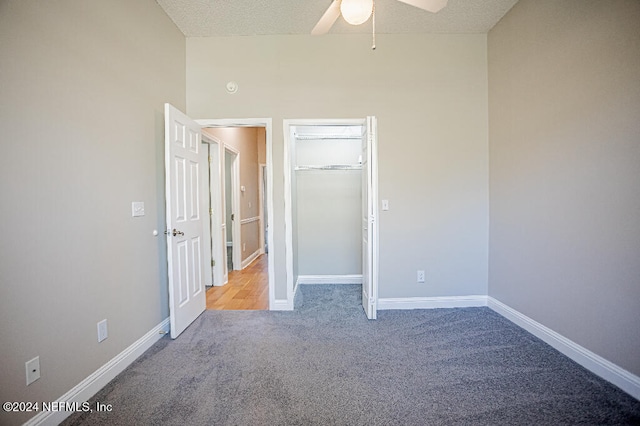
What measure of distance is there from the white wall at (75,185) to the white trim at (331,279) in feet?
6.71

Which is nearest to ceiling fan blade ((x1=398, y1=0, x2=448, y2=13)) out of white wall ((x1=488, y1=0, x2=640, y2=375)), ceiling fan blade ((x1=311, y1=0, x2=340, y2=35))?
ceiling fan blade ((x1=311, y1=0, x2=340, y2=35))

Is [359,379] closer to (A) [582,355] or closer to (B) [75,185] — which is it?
(A) [582,355]

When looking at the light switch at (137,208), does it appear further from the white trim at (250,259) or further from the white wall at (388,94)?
the white trim at (250,259)

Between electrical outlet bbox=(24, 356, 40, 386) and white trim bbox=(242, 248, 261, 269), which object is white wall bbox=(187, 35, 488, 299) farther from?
white trim bbox=(242, 248, 261, 269)

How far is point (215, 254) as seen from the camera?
12.8 feet

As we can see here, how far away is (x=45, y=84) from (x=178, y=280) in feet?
5.39

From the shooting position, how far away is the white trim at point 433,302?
2945 millimetres

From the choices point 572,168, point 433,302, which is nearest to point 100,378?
point 433,302

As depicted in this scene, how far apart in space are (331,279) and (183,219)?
233 centimetres

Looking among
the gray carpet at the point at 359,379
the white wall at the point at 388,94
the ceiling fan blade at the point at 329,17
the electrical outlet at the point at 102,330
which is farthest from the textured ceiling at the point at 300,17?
the gray carpet at the point at 359,379

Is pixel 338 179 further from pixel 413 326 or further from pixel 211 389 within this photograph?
pixel 211 389

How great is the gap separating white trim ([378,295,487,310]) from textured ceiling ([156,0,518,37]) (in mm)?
2889

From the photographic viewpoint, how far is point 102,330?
5.87 feet

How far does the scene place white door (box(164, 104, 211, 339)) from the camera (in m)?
2.28
